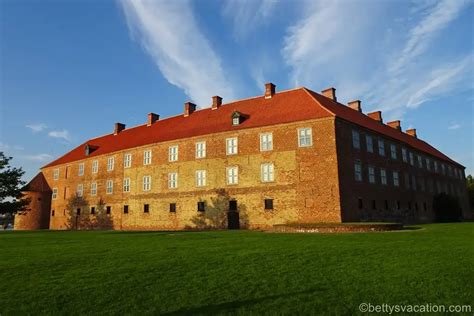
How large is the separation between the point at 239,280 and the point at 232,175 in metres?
22.3

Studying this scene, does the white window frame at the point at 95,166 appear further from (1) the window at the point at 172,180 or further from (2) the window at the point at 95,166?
(1) the window at the point at 172,180

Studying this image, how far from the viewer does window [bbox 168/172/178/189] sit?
34.3m

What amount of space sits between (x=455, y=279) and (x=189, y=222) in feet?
85.4

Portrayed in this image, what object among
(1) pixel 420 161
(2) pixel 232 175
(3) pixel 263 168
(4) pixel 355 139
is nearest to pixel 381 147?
(4) pixel 355 139

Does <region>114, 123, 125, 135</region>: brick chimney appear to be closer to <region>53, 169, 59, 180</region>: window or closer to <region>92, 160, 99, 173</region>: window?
<region>92, 160, 99, 173</region>: window

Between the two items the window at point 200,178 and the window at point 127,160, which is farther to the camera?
the window at point 127,160

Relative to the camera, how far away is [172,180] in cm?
3459

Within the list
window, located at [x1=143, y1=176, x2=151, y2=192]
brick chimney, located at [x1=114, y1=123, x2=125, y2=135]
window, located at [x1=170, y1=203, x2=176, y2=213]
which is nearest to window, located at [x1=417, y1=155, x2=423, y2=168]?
window, located at [x1=170, y1=203, x2=176, y2=213]

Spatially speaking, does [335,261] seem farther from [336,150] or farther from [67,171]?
[67,171]

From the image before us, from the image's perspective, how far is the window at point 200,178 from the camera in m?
32.4

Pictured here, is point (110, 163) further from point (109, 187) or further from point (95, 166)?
point (95, 166)

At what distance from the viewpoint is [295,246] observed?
44.6 ft

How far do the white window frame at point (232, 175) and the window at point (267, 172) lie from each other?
7.69ft

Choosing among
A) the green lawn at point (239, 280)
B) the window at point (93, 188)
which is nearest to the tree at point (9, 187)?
the window at point (93, 188)
